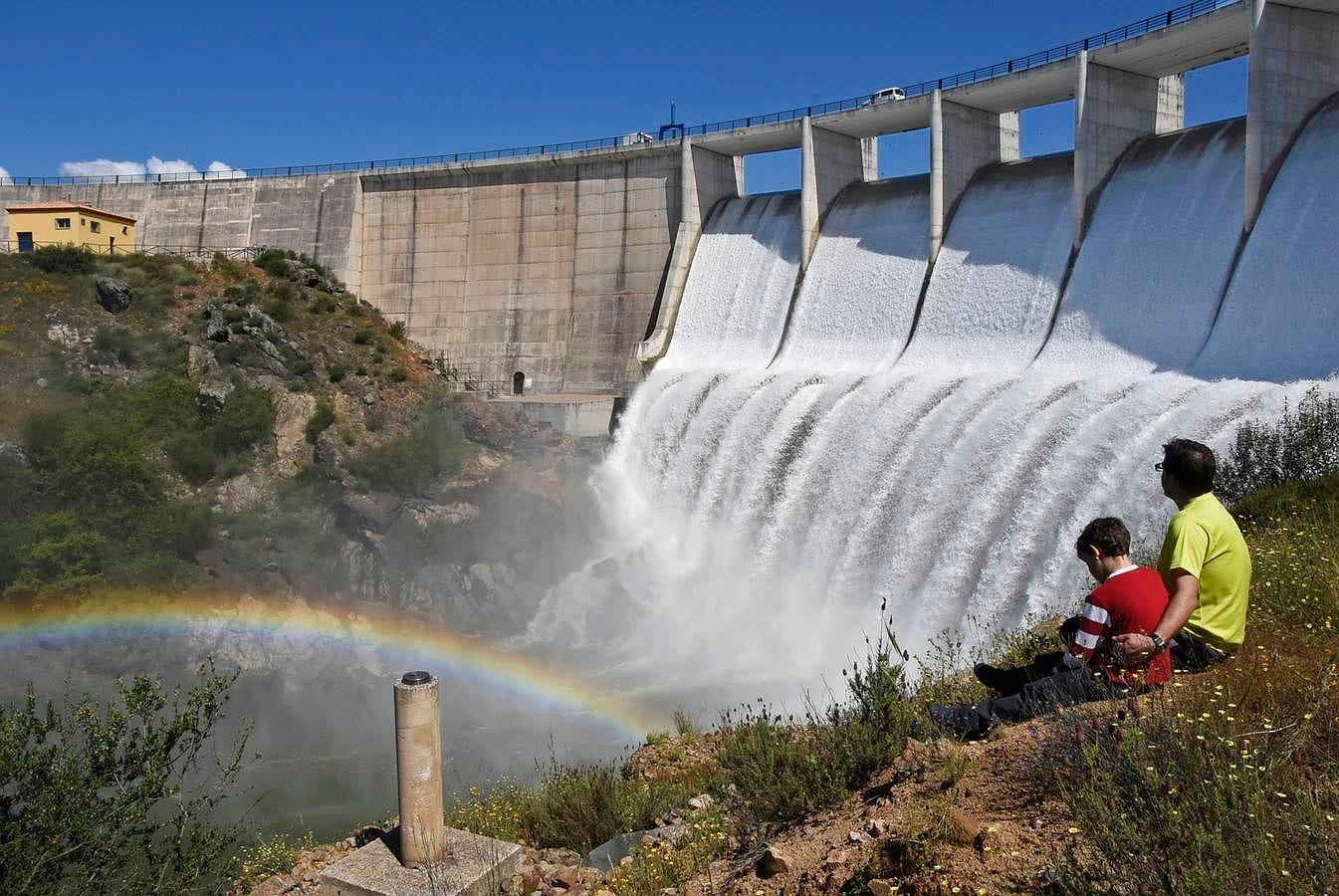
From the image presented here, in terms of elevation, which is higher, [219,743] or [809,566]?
[809,566]

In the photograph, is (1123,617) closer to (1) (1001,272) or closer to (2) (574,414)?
(1) (1001,272)

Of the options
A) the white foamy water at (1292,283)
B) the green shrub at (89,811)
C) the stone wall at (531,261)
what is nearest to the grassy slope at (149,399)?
the stone wall at (531,261)

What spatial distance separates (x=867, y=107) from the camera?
28562mm

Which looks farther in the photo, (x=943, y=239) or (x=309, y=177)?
(x=309, y=177)

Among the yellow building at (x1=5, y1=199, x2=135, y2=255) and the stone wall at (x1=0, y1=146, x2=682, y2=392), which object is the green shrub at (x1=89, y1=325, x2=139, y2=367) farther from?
the stone wall at (x1=0, y1=146, x2=682, y2=392)

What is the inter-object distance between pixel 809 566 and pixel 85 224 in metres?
30.3

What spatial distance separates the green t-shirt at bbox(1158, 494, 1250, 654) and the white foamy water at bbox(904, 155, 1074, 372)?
17.2 m

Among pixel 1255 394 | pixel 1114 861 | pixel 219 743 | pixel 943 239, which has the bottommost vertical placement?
pixel 219 743

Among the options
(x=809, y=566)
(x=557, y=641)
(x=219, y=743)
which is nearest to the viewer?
A: (x=219, y=743)

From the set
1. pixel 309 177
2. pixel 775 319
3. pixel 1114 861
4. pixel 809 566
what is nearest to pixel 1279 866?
pixel 1114 861

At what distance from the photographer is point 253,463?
28.0 meters

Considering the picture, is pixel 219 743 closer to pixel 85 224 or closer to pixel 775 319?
pixel 775 319

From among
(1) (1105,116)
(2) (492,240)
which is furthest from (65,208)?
(1) (1105,116)

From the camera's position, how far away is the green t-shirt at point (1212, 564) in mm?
5805
